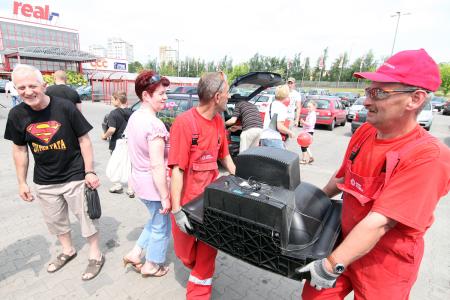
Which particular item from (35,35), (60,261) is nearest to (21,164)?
(60,261)

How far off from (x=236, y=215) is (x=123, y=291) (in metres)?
1.73

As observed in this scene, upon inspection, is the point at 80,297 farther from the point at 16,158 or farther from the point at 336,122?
the point at 336,122

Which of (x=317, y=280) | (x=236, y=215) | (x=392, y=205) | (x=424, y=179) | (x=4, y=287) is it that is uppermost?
(x=424, y=179)

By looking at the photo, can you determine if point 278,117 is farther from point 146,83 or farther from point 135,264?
point 135,264

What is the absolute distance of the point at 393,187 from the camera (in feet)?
3.87

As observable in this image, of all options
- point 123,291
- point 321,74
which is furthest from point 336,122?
point 321,74

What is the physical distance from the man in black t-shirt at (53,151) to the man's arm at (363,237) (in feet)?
7.05

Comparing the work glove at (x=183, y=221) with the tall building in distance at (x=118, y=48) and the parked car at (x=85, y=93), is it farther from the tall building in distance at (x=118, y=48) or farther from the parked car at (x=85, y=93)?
the tall building in distance at (x=118, y=48)

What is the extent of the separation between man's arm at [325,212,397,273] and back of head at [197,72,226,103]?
1.19 metres

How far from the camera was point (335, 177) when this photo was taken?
182cm

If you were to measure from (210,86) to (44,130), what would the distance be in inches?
59.3


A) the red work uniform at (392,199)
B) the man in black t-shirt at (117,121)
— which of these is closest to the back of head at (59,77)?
the man in black t-shirt at (117,121)

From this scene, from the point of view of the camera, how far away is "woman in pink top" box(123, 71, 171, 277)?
216cm

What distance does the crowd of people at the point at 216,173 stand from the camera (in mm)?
1185
